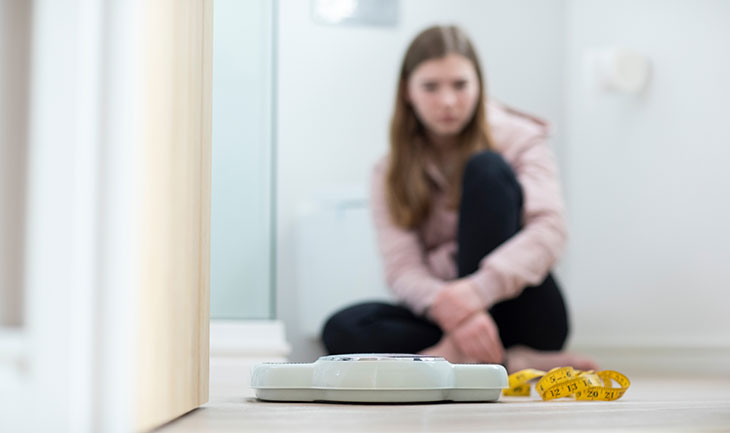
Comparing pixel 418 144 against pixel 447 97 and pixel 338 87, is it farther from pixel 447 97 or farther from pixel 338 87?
pixel 338 87

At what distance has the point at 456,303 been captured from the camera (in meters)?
1.42

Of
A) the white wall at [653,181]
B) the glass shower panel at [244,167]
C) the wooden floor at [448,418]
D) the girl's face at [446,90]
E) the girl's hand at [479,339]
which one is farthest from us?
the white wall at [653,181]

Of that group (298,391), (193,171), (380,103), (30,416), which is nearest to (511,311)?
(380,103)

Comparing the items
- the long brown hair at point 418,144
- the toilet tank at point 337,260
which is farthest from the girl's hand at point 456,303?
the toilet tank at point 337,260

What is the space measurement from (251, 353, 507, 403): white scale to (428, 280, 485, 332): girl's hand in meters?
0.82

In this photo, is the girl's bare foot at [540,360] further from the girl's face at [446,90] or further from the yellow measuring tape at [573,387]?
the yellow measuring tape at [573,387]

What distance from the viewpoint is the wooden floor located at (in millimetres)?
410

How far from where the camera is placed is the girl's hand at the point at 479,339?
4.59 feet

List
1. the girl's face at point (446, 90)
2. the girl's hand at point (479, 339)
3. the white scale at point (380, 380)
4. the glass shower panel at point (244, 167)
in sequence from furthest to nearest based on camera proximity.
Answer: the girl's face at point (446, 90) → the girl's hand at point (479, 339) → the glass shower panel at point (244, 167) → the white scale at point (380, 380)

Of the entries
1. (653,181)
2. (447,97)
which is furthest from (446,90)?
(653,181)

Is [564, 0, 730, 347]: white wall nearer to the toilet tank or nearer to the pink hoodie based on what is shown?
the pink hoodie

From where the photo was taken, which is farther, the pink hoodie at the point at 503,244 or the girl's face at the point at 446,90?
the girl's face at the point at 446,90

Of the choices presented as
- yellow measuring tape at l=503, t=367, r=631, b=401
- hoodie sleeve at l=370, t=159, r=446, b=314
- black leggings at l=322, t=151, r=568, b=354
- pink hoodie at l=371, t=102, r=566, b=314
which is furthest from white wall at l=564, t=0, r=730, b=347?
yellow measuring tape at l=503, t=367, r=631, b=401

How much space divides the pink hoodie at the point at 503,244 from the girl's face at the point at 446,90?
9 centimetres
